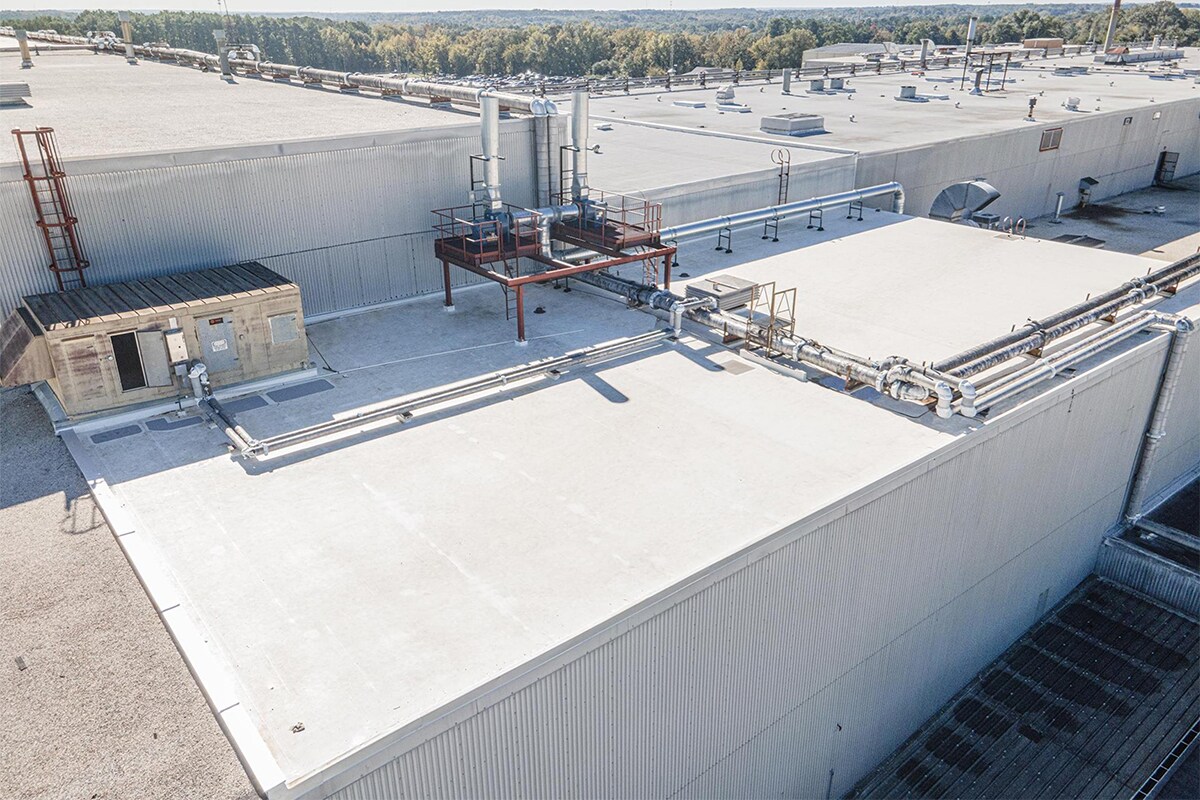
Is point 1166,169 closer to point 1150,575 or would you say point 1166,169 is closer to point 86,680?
point 1150,575

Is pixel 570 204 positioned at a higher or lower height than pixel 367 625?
higher

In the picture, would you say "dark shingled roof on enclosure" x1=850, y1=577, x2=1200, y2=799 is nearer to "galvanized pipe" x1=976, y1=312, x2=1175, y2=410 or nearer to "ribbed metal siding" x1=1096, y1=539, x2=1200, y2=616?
"ribbed metal siding" x1=1096, y1=539, x2=1200, y2=616

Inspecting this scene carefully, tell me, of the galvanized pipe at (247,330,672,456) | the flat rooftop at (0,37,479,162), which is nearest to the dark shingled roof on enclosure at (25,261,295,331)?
the flat rooftop at (0,37,479,162)

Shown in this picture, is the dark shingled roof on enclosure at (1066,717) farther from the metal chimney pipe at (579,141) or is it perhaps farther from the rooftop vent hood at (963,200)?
the rooftop vent hood at (963,200)

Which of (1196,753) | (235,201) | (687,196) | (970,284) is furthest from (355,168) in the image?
(1196,753)

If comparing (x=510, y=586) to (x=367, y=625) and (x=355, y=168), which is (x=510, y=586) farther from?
(x=355, y=168)

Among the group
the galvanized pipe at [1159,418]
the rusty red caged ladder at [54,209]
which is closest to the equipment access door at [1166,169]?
the galvanized pipe at [1159,418]
